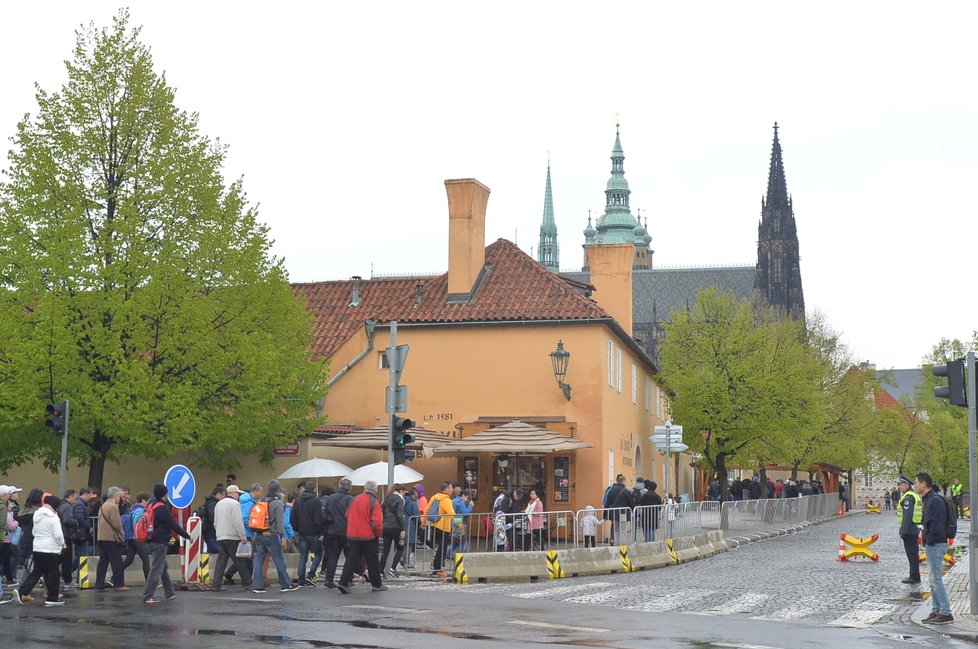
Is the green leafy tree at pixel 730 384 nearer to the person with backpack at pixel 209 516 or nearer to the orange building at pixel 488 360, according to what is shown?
the orange building at pixel 488 360

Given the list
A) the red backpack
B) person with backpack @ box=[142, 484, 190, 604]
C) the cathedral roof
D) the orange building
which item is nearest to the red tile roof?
the orange building

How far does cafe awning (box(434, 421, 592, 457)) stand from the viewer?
1188 inches

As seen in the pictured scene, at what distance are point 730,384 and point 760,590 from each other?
25.4 metres

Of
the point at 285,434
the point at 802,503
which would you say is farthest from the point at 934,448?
the point at 285,434

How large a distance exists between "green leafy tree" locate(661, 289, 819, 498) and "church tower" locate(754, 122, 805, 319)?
319ft

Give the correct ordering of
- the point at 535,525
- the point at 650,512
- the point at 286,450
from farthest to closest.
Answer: the point at 286,450 → the point at 650,512 → the point at 535,525

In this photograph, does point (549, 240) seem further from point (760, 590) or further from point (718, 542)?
point (760, 590)

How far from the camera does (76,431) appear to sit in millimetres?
26875

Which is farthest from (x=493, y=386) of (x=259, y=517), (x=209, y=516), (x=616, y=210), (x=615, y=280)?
(x=616, y=210)

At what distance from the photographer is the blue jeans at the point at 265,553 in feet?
63.7

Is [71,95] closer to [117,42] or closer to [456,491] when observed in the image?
[117,42]

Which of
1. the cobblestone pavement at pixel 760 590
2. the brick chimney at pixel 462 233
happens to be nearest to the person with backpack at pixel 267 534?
the cobblestone pavement at pixel 760 590

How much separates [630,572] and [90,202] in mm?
13981

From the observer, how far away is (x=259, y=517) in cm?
1916
